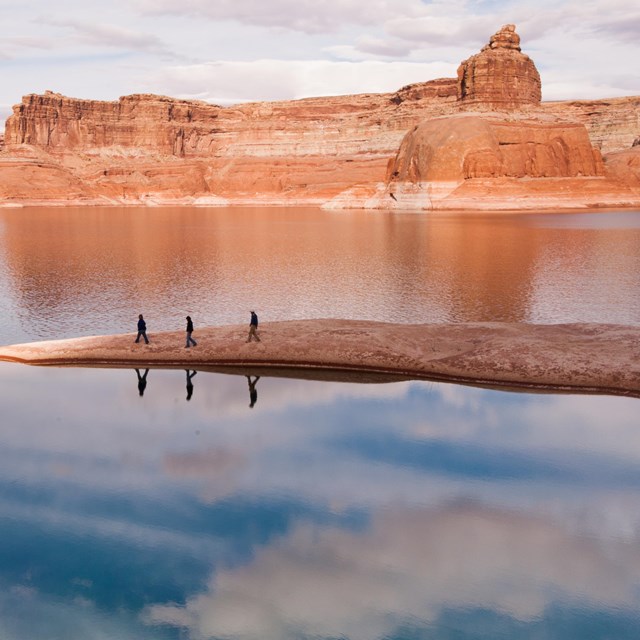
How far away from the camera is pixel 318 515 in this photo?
15500 millimetres

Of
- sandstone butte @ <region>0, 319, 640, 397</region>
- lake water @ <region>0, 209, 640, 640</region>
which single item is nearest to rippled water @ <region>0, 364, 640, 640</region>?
lake water @ <region>0, 209, 640, 640</region>

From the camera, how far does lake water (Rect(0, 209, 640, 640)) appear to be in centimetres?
1233

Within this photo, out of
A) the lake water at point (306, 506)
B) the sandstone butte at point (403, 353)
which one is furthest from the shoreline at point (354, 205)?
the sandstone butte at point (403, 353)

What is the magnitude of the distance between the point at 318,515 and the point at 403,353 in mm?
11335

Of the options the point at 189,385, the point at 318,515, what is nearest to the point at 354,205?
the point at 189,385

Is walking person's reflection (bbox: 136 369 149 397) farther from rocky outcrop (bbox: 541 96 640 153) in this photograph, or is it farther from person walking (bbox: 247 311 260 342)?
rocky outcrop (bbox: 541 96 640 153)

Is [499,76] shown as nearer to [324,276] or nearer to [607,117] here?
[607,117]

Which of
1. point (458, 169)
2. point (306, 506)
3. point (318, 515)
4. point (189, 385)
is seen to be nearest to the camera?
point (318, 515)

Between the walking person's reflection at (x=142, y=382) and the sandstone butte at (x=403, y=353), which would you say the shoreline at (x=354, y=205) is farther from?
the walking person's reflection at (x=142, y=382)

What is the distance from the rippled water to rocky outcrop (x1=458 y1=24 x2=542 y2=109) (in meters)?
146

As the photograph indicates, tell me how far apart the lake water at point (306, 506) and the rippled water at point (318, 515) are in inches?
1.9

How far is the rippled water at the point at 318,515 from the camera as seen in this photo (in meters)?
12.3

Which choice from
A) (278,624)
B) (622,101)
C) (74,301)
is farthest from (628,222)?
(622,101)

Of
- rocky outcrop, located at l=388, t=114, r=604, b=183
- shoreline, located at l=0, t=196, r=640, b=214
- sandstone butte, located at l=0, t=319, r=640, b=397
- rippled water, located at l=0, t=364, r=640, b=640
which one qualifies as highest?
rocky outcrop, located at l=388, t=114, r=604, b=183
